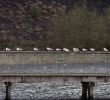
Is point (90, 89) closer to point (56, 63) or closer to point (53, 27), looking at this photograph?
point (56, 63)

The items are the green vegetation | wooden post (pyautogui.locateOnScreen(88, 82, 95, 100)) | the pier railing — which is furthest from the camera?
the green vegetation

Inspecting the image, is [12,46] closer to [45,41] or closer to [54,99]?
[45,41]

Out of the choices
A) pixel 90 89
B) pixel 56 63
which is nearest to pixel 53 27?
pixel 90 89

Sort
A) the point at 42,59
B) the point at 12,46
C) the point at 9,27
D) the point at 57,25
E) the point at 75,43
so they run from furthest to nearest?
1. the point at 9,27
2. the point at 12,46
3. the point at 57,25
4. the point at 75,43
5. the point at 42,59

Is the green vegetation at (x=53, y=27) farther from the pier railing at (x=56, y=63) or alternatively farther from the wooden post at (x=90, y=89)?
the pier railing at (x=56, y=63)

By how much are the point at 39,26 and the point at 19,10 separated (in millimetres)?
11279

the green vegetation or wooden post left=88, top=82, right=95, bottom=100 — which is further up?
the green vegetation

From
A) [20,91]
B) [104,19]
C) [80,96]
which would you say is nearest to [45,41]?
[104,19]

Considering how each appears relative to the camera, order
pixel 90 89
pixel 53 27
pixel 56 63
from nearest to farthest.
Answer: pixel 56 63 < pixel 90 89 < pixel 53 27

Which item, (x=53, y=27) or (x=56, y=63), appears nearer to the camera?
(x=56, y=63)

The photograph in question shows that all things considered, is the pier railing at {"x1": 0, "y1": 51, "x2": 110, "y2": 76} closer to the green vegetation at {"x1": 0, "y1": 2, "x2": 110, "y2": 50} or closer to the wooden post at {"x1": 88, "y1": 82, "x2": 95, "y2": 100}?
the wooden post at {"x1": 88, "y1": 82, "x2": 95, "y2": 100}

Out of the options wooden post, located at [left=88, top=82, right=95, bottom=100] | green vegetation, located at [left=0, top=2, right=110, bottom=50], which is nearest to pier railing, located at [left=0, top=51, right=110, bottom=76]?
wooden post, located at [left=88, top=82, right=95, bottom=100]

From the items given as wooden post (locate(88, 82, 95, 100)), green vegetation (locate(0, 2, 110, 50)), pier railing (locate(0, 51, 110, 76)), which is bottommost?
wooden post (locate(88, 82, 95, 100))

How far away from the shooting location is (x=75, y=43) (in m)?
109
